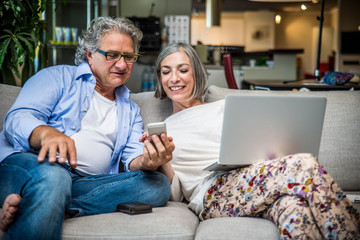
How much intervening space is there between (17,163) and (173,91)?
86 centimetres

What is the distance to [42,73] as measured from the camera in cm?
203

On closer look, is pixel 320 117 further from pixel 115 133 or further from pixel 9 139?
pixel 9 139

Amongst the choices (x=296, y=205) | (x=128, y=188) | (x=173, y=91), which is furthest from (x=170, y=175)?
(x=296, y=205)

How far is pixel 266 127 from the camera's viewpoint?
1710mm

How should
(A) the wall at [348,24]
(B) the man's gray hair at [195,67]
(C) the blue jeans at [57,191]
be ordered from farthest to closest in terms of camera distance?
1. (A) the wall at [348,24]
2. (B) the man's gray hair at [195,67]
3. (C) the blue jeans at [57,191]

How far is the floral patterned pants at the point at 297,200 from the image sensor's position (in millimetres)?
1522

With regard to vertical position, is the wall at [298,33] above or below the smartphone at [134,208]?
above

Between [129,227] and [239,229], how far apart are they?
1.32 ft

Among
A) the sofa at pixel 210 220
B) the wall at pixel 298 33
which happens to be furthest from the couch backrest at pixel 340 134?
the wall at pixel 298 33

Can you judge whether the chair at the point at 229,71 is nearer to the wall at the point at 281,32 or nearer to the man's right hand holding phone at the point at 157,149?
the man's right hand holding phone at the point at 157,149

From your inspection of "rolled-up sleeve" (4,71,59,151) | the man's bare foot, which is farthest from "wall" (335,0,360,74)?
the man's bare foot

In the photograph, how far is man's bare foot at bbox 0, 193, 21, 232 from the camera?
1501 millimetres

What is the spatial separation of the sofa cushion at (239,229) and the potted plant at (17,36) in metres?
1.64

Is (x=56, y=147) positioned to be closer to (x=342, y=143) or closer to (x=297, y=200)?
(x=297, y=200)
